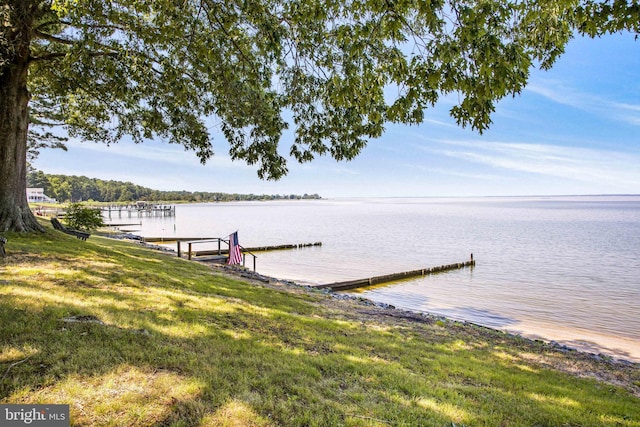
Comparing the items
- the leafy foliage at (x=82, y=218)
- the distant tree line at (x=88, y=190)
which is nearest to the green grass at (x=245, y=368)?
the leafy foliage at (x=82, y=218)

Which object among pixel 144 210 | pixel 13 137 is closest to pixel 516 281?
pixel 13 137

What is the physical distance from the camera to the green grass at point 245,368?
3.31m

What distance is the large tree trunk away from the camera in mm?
10258

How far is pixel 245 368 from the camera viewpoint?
13.7 ft

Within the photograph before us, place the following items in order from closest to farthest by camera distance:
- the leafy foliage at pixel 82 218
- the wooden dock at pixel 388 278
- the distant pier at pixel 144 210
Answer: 1. the wooden dock at pixel 388 278
2. the leafy foliage at pixel 82 218
3. the distant pier at pixel 144 210

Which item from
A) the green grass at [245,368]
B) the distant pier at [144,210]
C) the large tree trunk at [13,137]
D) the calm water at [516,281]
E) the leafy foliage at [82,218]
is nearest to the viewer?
the green grass at [245,368]

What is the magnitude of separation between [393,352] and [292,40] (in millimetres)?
5666

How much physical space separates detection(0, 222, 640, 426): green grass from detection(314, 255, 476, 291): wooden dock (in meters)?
10.4

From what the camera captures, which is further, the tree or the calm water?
the calm water

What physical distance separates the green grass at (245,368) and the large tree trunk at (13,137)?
3741 millimetres

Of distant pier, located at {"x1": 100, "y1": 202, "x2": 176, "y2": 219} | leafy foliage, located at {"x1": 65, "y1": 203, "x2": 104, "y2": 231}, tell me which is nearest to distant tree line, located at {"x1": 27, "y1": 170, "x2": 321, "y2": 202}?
distant pier, located at {"x1": 100, "y1": 202, "x2": 176, "y2": 219}

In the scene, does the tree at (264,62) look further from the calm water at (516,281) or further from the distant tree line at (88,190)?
the distant tree line at (88,190)

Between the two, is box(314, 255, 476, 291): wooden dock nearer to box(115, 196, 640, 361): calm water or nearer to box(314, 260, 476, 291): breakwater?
box(314, 260, 476, 291): breakwater

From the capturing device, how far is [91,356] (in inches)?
152
